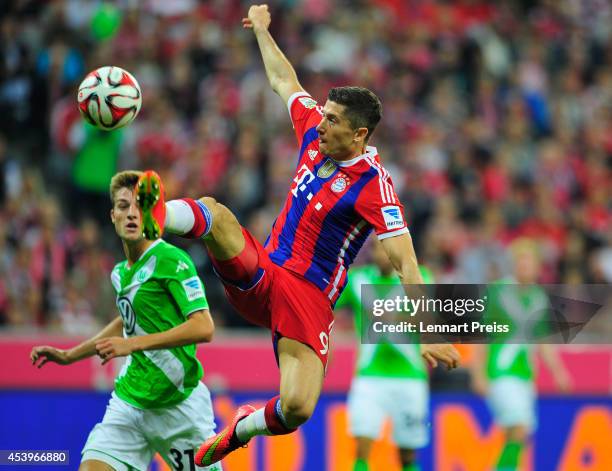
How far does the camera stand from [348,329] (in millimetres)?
13164

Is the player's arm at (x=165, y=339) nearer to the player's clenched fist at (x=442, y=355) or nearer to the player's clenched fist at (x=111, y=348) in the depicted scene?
the player's clenched fist at (x=111, y=348)

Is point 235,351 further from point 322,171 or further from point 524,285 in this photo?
point 322,171

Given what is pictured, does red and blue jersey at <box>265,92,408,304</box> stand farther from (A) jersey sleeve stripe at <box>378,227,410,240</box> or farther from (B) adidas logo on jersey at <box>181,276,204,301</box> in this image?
(B) adidas logo on jersey at <box>181,276,204,301</box>

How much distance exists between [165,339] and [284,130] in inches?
316

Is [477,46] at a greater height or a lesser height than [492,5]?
lesser

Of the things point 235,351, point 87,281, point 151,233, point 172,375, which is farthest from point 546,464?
point 151,233

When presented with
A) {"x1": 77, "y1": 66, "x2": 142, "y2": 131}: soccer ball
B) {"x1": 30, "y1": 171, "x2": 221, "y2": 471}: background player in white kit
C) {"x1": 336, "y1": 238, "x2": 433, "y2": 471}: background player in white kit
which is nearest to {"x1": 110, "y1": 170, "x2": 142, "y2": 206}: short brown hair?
{"x1": 30, "y1": 171, "x2": 221, "y2": 471}: background player in white kit

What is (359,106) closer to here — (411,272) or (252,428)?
(411,272)

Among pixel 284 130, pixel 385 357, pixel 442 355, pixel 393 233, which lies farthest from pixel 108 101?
pixel 284 130

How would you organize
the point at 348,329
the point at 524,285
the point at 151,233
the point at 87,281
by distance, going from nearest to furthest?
the point at 151,233
the point at 524,285
the point at 87,281
the point at 348,329

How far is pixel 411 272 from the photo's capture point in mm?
6680

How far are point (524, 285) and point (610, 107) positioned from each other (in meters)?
6.92

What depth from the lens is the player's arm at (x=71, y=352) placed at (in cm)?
703

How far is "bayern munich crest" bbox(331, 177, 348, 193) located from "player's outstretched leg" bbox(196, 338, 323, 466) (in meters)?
0.97
